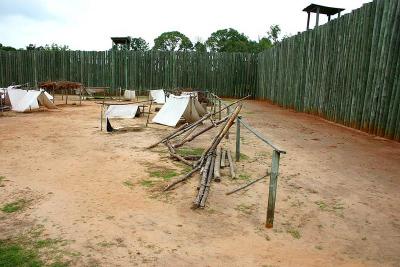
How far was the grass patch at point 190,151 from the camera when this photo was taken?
6449 millimetres

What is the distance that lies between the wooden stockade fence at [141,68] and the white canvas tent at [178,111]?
10126 millimetres

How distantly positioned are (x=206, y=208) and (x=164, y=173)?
54.7 inches

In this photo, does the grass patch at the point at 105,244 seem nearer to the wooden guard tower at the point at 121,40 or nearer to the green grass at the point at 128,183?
the green grass at the point at 128,183

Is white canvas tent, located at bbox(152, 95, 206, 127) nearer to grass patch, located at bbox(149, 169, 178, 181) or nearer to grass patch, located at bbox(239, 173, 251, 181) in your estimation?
grass patch, located at bbox(149, 169, 178, 181)

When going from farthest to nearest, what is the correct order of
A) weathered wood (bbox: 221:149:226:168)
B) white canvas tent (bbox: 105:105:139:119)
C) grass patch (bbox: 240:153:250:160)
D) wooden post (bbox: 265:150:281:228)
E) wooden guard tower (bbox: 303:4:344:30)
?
wooden guard tower (bbox: 303:4:344:30) → white canvas tent (bbox: 105:105:139:119) → grass patch (bbox: 240:153:250:160) → weathered wood (bbox: 221:149:226:168) → wooden post (bbox: 265:150:281:228)

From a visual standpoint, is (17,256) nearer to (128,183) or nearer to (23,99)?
(128,183)

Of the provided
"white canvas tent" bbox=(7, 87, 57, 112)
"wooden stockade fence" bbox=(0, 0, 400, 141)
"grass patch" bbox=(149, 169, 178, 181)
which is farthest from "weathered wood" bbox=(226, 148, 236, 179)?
"white canvas tent" bbox=(7, 87, 57, 112)

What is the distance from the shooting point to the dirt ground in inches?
125

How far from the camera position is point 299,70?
42.7ft

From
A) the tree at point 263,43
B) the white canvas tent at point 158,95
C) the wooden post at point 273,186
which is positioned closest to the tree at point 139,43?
the tree at point 263,43

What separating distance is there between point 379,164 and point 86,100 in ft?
46.8

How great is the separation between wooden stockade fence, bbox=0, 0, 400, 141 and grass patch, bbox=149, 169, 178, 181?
4.93m

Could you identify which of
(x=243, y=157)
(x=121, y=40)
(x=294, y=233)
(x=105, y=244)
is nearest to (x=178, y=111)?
(x=243, y=157)

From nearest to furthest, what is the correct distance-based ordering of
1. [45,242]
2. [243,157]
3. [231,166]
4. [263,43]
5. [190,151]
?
1. [45,242]
2. [231,166]
3. [243,157]
4. [190,151]
5. [263,43]
